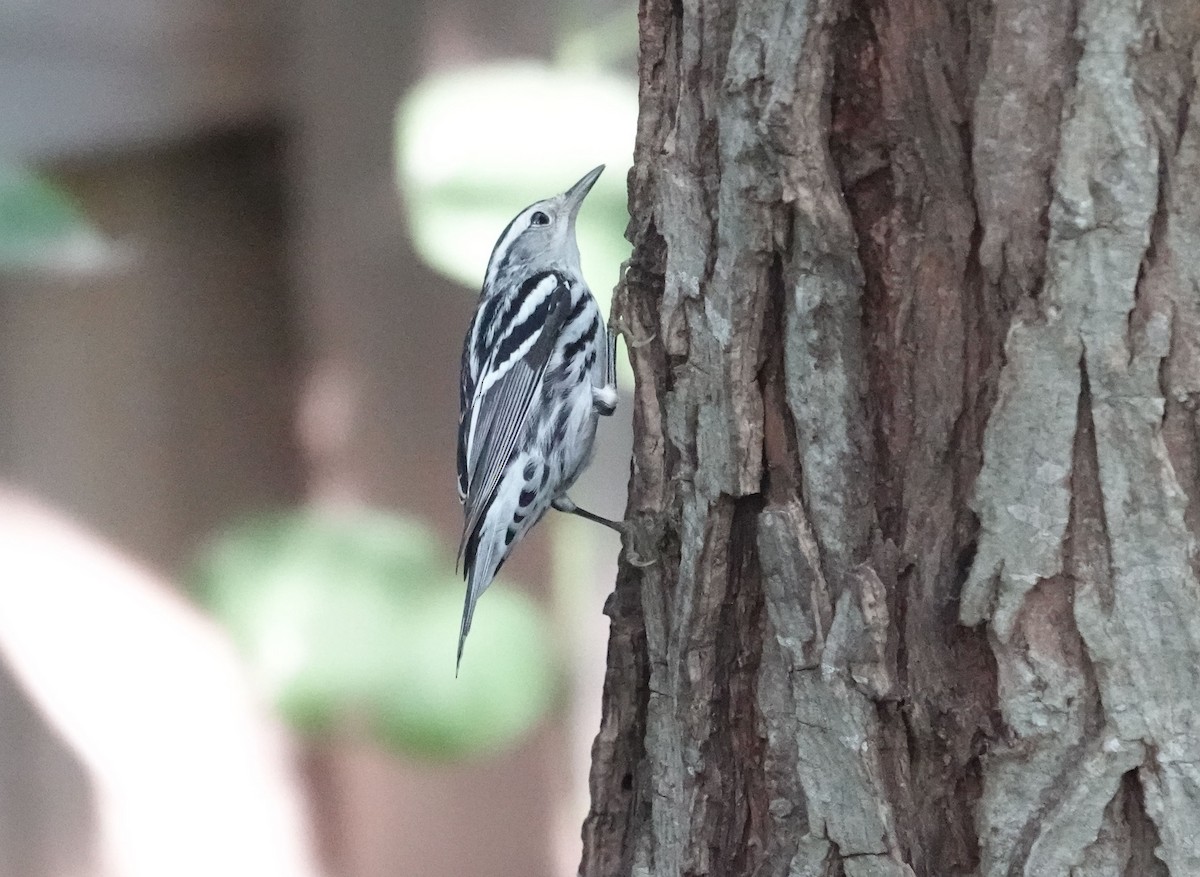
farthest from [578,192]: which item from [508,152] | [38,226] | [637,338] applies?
[38,226]

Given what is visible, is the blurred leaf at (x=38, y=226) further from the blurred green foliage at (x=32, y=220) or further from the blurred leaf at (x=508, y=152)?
the blurred leaf at (x=508, y=152)

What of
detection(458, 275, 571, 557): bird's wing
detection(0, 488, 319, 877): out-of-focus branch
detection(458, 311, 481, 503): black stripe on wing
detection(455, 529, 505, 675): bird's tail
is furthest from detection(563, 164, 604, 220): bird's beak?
detection(0, 488, 319, 877): out-of-focus branch

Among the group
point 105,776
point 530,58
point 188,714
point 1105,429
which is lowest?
point 105,776

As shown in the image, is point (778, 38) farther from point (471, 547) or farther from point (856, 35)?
point (471, 547)

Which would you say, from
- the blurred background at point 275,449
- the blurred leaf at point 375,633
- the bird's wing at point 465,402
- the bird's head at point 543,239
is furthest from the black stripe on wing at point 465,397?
the blurred leaf at point 375,633

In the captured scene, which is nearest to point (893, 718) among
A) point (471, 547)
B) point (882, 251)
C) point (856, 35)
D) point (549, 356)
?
point (882, 251)

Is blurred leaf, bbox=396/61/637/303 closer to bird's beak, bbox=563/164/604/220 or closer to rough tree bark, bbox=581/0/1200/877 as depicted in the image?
bird's beak, bbox=563/164/604/220
